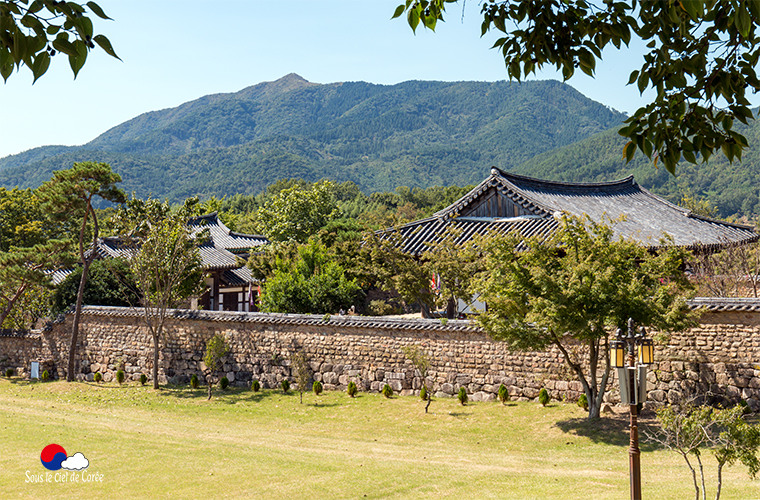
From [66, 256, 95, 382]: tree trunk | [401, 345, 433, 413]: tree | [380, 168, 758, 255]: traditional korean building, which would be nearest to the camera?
[401, 345, 433, 413]: tree

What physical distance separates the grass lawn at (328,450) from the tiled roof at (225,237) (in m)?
20.6

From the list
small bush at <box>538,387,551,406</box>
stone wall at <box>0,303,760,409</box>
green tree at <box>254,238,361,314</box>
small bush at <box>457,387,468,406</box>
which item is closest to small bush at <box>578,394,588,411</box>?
stone wall at <box>0,303,760,409</box>

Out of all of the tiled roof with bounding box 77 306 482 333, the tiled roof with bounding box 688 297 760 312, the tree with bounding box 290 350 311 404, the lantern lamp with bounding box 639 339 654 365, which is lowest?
the tree with bounding box 290 350 311 404

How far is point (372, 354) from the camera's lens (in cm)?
2288

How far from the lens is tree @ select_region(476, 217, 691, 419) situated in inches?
620

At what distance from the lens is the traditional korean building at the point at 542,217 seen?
84.2 ft

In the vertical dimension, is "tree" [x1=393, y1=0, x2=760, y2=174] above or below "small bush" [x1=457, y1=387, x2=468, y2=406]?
above

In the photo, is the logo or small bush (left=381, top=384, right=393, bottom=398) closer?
the logo

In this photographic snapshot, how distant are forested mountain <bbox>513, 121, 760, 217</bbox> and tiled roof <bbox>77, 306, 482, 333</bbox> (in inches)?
2979

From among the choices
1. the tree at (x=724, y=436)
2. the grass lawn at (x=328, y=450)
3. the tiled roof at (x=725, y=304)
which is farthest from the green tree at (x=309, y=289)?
the tree at (x=724, y=436)

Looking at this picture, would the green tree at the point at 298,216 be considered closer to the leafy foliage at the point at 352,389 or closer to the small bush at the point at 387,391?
the leafy foliage at the point at 352,389

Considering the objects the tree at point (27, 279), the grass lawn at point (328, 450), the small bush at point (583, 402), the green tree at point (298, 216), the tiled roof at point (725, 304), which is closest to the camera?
the grass lawn at point (328, 450)

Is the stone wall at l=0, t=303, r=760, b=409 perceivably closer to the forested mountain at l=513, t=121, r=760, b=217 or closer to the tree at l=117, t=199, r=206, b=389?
the tree at l=117, t=199, r=206, b=389

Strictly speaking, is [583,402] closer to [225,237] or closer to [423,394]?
[423,394]
